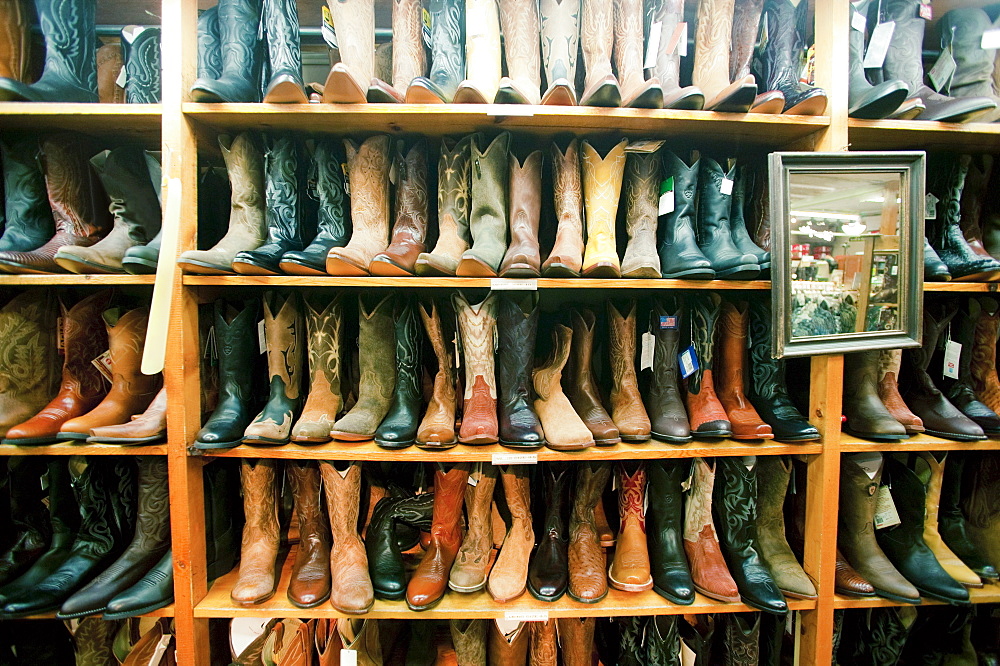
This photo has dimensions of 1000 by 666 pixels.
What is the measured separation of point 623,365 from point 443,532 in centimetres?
89

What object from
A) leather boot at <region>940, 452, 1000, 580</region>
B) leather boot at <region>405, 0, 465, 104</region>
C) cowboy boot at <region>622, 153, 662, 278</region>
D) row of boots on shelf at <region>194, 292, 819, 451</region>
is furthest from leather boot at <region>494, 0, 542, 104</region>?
leather boot at <region>940, 452, 1000, 580</region>

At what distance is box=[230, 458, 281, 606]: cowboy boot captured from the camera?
5.08ft

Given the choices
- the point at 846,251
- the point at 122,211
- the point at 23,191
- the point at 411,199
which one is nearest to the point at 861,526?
the point at 846,251

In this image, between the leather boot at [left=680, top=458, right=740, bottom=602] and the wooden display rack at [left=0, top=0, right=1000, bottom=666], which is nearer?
the wooden display rack at [left=0, top=0, right=1000, bottom=666]

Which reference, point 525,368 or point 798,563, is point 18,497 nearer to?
point 525,368

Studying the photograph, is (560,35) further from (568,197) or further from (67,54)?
(67,54)

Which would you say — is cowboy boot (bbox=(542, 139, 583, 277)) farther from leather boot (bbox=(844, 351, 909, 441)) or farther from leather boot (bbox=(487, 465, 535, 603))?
leather boot (bbox=(844, 351, 909, 441))

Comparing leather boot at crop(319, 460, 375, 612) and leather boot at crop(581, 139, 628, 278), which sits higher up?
leather boot at crop(581, 139, 628, 278)

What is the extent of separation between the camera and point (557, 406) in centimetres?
165

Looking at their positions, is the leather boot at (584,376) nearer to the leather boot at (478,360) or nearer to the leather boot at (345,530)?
the leather boot at (478,360)

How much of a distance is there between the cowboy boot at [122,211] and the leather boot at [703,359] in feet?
6.63

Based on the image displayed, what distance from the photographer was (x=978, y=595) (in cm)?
161

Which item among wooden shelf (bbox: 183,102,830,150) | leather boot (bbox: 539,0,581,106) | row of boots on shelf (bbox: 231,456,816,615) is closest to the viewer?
wooden shelf (bbox: 183,102,830,150)

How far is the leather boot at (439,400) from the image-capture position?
1507 mm
